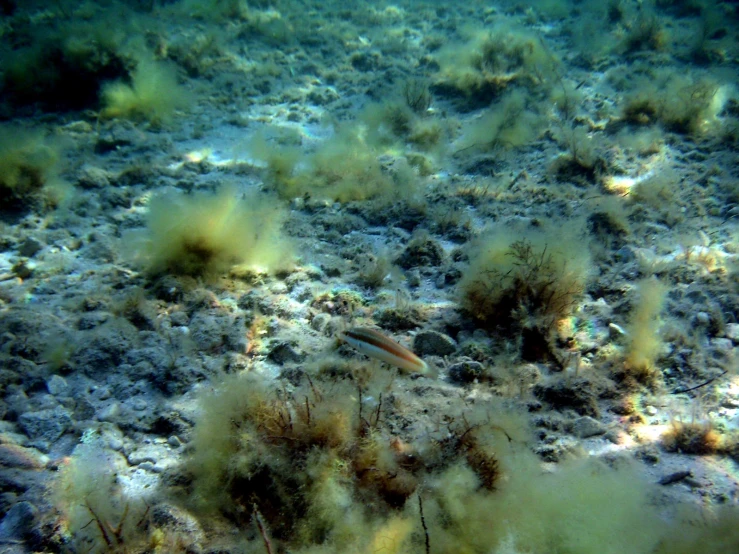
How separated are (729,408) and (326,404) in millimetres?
2773

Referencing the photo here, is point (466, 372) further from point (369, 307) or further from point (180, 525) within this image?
point (180, 525)

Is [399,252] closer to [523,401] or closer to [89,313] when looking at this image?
[523,401]

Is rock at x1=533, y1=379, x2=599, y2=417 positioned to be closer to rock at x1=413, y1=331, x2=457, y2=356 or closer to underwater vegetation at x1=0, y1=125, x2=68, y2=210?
rock at x1=413, y1=331, x2=457, y2=356

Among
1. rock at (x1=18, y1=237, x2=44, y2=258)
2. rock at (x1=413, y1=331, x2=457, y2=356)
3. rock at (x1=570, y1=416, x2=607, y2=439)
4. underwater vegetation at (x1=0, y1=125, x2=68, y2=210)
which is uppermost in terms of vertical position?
underwater vegetation at (x1=0, y1=125, x2=68, y2=210)

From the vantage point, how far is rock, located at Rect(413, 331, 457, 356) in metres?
3.48

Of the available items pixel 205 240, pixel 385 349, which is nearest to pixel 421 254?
pixel 385 349

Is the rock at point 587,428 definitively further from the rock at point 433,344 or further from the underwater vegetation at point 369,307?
the rock at point 433,344

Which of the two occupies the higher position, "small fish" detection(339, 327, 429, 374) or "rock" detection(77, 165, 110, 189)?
"rock" detection(77, 165, 110, 189)

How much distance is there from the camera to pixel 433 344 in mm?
3506

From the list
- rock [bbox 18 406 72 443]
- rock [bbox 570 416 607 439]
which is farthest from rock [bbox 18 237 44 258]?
rock [bbox 570 416 607 439]

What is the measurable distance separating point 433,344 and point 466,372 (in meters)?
0.40

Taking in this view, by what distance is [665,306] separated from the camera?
3.68 m

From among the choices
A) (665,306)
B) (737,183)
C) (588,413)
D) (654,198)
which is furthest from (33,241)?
(737,183)

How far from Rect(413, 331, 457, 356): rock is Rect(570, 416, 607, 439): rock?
1.05 m
